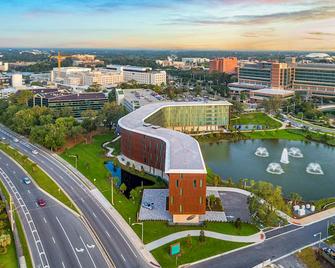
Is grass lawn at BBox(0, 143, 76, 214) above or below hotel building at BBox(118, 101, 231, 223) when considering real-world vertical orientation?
below

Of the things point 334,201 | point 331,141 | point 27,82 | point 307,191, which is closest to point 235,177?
point 307,191

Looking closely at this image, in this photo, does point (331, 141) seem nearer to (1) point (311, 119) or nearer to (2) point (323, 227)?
(1) point (311, 119)

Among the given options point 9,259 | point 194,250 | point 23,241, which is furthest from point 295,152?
point 9,259

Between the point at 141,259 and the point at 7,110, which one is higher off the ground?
the point at 7,110

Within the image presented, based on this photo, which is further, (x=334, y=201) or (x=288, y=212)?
(x=334, y=201)

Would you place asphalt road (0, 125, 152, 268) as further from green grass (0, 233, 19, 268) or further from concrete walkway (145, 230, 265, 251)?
green grass (0, 233, 19, 268)

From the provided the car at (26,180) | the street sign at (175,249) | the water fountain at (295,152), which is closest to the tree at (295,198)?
the street sign at (175,249)

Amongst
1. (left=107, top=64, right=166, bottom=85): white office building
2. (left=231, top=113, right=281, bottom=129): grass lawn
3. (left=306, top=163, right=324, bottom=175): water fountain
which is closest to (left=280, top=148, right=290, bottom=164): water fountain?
(left=306, top=163, right=324, bottom=175): water fountain
